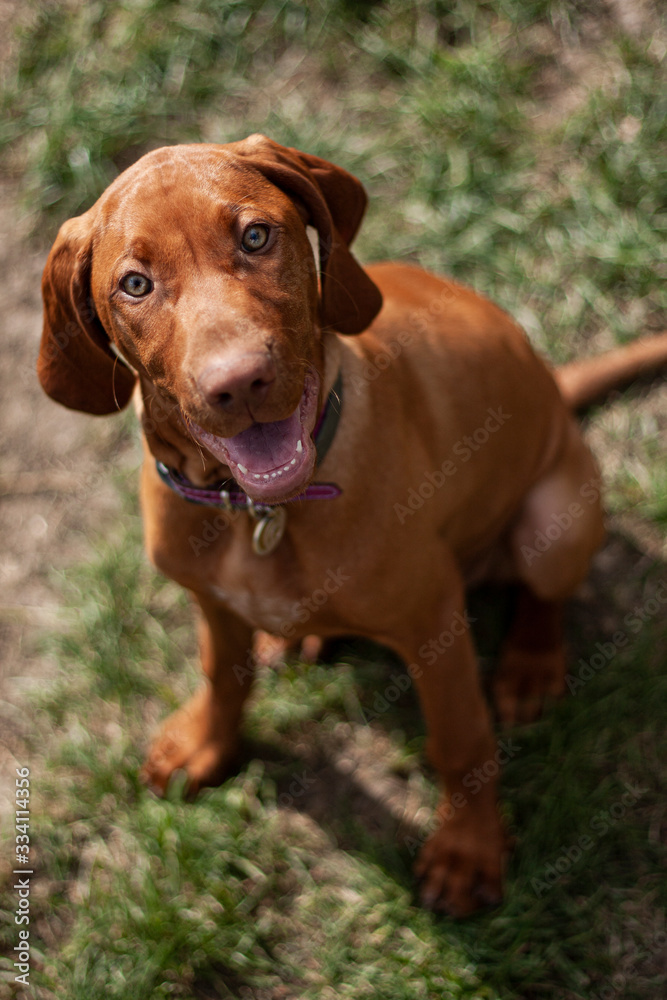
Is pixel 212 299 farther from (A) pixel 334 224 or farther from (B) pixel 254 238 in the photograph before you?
(A) pixel 334 224

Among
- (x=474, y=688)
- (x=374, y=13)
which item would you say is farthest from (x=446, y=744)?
(x=374, y=13)

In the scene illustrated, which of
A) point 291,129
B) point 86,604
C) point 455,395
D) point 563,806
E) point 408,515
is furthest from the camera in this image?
point 291,129

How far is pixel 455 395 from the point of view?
9.96 ft

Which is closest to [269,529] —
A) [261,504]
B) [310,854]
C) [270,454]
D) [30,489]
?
[261,504]

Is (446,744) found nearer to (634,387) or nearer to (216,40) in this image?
(634,387)

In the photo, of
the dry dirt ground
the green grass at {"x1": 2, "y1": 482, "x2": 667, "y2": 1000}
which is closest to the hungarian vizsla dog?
the green grass at {"x1": 2, "y1": 482, "x2": 667, "y2": 1000}

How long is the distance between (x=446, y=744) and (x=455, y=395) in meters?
1.15

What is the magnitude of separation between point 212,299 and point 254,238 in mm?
213

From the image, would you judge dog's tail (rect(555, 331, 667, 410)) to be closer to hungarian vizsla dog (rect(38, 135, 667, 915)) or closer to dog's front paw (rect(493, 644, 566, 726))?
hungarian vizsla dog (rect(38, 135, 667, 915))

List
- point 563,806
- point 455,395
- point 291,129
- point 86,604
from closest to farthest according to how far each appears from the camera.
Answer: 1. point 455,395
2. point 563,806
3. point 86,604
4. point 291,129

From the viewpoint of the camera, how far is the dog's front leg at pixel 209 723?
336cm

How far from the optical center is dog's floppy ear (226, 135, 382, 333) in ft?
7.93

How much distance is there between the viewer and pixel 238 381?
6.47 feet

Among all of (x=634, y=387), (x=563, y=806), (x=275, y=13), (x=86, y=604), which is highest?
(x=275, y=13)
